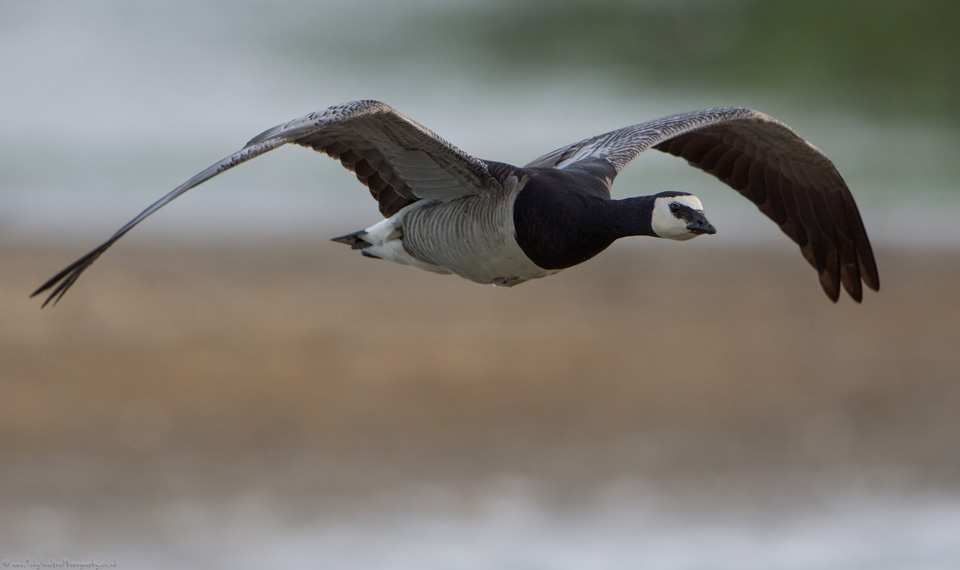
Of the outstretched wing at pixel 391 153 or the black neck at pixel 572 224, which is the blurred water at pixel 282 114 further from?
the black neck at pixel 572 224

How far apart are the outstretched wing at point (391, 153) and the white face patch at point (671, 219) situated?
1.51m

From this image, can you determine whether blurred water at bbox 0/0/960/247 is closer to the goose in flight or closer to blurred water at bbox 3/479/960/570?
blurred water at bbox 3/479/960/570

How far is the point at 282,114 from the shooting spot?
79.2 feet

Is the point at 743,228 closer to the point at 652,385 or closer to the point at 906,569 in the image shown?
the point at 652,385

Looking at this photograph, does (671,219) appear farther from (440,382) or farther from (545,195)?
(440,382)

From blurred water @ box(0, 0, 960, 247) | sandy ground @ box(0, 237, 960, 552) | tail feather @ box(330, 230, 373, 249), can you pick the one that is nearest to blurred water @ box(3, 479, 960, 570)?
sandy ground @ box(0, 237, 960, 552)

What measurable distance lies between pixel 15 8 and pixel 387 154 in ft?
82.5

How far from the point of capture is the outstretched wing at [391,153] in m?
7.87

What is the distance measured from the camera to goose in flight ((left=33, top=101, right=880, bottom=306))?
761 cm

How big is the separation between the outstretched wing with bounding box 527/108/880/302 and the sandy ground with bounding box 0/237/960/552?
4135 millimetres

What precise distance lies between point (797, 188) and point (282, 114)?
593 inches

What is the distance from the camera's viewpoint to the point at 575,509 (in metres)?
13.5

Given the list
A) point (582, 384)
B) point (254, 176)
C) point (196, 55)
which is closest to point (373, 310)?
point (582, 384)

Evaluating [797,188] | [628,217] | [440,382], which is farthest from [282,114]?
[628,217]
